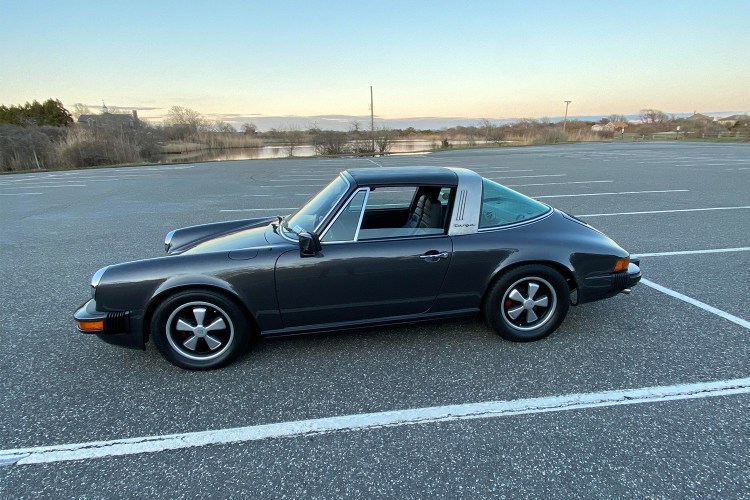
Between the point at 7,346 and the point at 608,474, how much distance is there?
4297mm

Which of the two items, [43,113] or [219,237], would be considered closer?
[219,237]

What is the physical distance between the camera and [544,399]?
2391 millimetres

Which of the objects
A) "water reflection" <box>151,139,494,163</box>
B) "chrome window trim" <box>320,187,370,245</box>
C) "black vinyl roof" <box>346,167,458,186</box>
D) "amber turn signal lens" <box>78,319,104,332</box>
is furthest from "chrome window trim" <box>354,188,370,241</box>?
"water reflection" <box>151,139,494,163</box>

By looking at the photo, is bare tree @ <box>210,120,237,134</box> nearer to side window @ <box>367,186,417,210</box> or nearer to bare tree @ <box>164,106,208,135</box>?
bare tree @ <box>164,106,208,135</box>

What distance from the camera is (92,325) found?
8.50 feet

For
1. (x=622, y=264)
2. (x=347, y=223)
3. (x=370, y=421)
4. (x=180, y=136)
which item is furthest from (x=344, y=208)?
(x=180, y=136)

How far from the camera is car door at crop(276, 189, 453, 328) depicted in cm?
271

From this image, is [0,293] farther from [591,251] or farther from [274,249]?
[591,251]

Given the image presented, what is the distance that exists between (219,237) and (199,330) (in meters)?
0.93

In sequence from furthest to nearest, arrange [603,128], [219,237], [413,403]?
[603,128] < [219,237] < [413,403]

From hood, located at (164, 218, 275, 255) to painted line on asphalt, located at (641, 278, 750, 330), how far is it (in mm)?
3918

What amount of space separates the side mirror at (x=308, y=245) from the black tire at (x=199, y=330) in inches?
24.4

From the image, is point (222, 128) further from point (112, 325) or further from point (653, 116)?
point (653, 116)

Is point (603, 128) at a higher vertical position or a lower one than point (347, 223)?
higher
